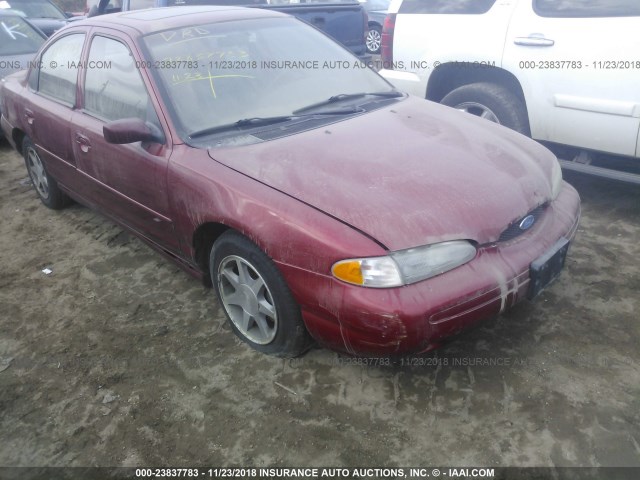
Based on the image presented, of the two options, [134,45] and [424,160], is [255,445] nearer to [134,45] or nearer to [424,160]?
[424,160]

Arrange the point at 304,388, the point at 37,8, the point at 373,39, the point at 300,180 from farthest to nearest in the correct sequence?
1. the point at 373,39
2. the point at 37,8
3. the point at 304,388
4. the point at 300,180

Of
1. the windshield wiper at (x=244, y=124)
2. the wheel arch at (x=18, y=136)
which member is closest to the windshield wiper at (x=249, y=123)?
the windshield wiper at (x=244, y=124)

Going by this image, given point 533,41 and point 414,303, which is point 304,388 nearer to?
point 414,303

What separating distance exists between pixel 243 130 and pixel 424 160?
1005 millimetres

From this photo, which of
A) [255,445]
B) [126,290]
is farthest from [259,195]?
[126,290]

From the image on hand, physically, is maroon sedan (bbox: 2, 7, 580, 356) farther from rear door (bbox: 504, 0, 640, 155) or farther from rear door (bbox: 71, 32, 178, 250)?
rear door (bbox: 504, 0, 640, 155)

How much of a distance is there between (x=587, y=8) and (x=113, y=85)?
3324mm

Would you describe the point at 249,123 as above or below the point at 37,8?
below

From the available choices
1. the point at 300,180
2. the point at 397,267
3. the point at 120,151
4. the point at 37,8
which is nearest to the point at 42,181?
the point at 120,151

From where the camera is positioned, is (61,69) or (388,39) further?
(388,39)

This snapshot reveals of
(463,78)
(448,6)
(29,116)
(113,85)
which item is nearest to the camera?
(113,85)

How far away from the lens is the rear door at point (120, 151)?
9.66 ft

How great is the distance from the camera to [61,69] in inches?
154

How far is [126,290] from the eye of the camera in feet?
11.5
